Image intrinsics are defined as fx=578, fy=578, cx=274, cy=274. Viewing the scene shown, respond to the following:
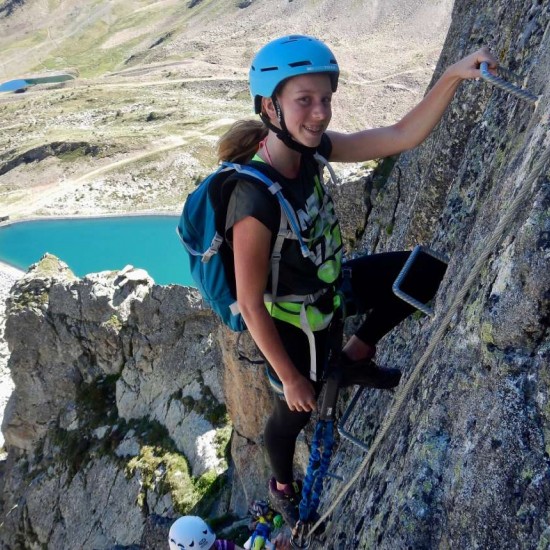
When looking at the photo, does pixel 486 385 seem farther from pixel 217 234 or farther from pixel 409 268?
pixel 217 234

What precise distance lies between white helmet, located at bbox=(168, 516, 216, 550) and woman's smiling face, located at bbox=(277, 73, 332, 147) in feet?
25.5

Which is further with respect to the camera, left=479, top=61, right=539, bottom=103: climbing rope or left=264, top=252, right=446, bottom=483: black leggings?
left=264, top=252, right=446, bottom=483: black leggings

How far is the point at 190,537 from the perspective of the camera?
10156 millimetres

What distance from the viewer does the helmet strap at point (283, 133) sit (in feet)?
17.3

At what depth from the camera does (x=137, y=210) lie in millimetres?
78688

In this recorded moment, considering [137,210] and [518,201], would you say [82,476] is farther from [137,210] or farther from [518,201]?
[137,210]

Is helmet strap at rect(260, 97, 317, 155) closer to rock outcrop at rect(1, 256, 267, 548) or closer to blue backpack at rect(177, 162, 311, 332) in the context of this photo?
blue backpack at rect(177, 162, 311, 332)

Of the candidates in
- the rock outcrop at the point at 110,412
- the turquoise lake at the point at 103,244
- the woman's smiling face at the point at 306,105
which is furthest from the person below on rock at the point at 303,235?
the turquoise lake at the point at 103,244

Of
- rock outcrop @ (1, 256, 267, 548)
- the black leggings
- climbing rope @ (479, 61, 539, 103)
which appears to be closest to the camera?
climbing rope @ (479, 61, 539, 103)

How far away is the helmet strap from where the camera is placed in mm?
5262

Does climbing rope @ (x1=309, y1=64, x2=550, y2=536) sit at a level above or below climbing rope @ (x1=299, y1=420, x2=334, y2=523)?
above

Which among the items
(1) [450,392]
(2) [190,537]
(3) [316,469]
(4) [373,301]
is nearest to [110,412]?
(2) [190,537]

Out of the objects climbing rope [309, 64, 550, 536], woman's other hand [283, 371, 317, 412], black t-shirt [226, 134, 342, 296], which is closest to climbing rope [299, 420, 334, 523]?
climbing rope [309, 64, 550, 536]

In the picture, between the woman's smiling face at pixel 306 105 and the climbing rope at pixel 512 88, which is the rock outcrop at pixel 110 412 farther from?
the climbing rope at pixel 512 88
